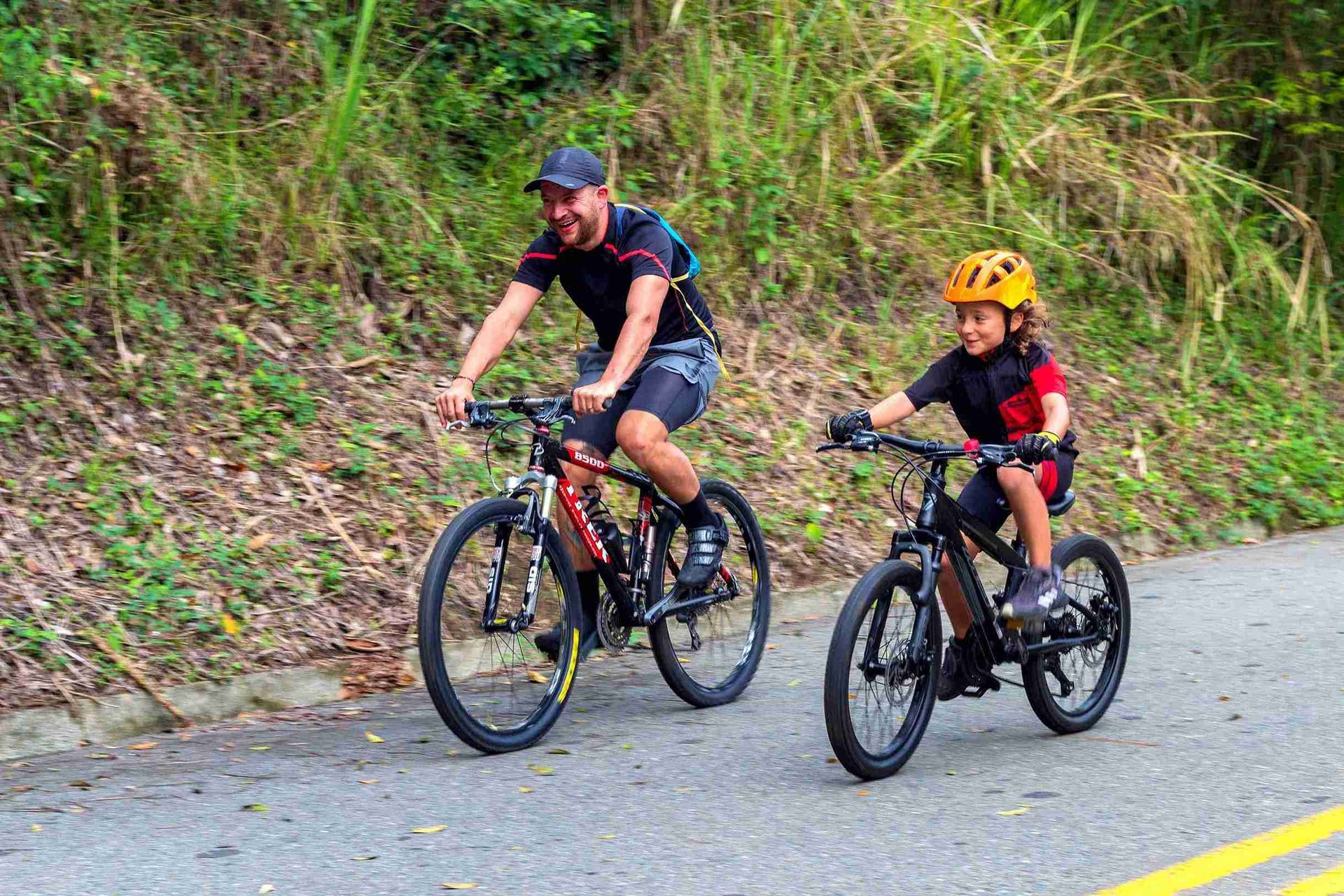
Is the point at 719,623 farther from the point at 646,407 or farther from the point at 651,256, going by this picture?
the point at 651,256

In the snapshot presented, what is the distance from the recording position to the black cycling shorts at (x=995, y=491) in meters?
5.68

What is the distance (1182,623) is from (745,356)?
386cm

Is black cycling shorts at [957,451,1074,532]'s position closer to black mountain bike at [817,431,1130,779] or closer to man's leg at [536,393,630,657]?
black mountain bike at [817,431,1130,779]

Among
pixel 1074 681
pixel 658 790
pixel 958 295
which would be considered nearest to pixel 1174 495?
pixel 1074 681

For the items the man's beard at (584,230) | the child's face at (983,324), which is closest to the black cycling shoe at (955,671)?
the child's face at (983,324)

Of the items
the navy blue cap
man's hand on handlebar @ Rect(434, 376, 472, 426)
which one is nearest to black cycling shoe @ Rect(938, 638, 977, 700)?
man's hand on handlebar @ Rect(434, 376, 472, 426)

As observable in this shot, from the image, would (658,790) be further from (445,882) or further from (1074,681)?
(1074,681)

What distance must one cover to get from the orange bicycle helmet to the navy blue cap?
148 centimetres

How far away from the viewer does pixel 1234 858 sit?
4.26 m

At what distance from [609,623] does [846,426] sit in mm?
1509

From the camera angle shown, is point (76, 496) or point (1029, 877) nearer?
point (1029, 877)

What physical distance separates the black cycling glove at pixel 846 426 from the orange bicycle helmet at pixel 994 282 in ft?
2.01

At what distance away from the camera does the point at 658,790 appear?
5125mm

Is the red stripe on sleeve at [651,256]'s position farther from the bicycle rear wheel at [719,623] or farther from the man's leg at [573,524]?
the bicycle rear wheel at [719,623]
